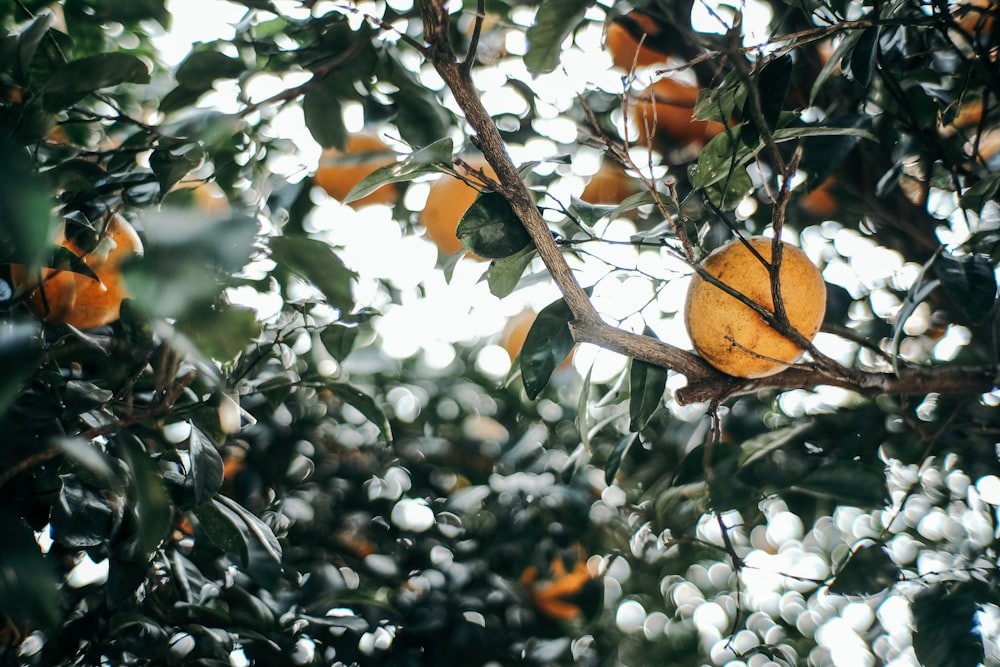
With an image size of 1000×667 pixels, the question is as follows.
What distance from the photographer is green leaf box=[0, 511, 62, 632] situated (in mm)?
504

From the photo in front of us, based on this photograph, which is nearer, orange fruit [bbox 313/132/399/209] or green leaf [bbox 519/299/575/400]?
green leaf [bbox 519/299/575/400]

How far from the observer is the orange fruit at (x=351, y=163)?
123 centimetres

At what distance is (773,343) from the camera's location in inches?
30.6

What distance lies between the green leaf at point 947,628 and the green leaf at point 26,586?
0.89 m

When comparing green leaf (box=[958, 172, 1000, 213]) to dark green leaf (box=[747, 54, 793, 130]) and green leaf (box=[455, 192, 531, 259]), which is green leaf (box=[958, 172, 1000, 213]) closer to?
dark green leaf (box=[747, 54, 793, 130])

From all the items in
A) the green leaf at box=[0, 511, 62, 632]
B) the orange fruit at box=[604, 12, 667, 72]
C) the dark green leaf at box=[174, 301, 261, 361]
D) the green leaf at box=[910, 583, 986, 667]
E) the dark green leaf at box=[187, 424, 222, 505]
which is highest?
the orange fruit at box=[604, 12, 667, 72]

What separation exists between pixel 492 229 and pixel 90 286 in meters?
0.52

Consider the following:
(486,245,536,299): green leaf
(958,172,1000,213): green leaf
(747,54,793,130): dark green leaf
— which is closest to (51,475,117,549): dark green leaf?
(486,245,536,299): green leaf

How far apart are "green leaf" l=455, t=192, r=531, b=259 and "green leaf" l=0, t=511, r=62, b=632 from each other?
17.7 inches

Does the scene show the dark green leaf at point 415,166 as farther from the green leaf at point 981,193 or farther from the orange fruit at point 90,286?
the green leaf at point 981,193

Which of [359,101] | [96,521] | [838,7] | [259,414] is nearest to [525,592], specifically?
[259,414]

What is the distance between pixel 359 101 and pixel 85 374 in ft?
1.91

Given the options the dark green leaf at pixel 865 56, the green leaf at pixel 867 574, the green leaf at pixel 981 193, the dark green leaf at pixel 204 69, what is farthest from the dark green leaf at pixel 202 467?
the green leaf at pixel 981 193

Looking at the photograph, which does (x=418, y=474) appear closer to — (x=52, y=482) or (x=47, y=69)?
(x=52, y=482)
